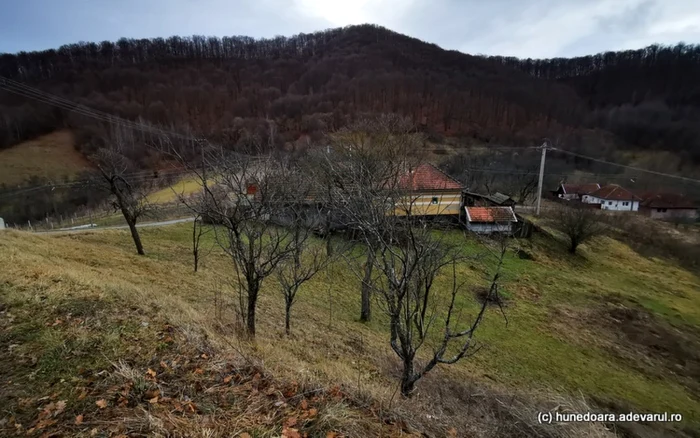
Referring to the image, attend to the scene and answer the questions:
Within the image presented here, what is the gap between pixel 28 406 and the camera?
9.52 ft

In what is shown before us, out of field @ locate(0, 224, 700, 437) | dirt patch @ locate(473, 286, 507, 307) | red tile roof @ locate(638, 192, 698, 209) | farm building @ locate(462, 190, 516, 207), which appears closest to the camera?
field @ locate(0, 224, 700, 437)

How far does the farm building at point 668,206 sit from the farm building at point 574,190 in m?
6.46

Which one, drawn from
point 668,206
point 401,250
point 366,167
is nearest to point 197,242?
point 366,167

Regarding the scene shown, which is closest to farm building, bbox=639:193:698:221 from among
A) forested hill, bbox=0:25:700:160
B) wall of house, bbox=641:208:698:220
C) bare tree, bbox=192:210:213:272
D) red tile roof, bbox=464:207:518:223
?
wall of house, bbox=641:208:698:220

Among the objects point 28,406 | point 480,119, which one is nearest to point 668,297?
point 28,406

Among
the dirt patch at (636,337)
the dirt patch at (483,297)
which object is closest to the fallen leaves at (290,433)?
the dirt patch at (483,297)

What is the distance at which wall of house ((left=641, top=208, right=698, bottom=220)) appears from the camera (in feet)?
130

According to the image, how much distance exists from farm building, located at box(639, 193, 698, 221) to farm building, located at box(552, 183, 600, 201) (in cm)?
646

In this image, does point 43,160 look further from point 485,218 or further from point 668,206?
point 668,206

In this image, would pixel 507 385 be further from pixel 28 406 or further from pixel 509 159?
pixel 509 159

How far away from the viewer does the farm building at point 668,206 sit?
1617 inches

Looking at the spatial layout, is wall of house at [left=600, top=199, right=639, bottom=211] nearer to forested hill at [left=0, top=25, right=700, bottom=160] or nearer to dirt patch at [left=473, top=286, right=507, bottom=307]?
forested hill at [left=0, top=25, right=700, bottom=160]

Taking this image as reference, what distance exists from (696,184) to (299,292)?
218ft

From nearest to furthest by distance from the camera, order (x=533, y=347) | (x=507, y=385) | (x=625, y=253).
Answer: (x=507, y=385), (x=533, y=347), (x=625, y=253)
